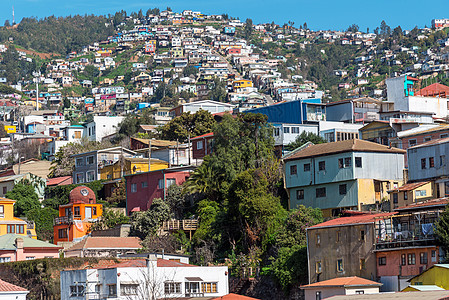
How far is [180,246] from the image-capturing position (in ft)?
209

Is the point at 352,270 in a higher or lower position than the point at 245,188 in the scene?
lower

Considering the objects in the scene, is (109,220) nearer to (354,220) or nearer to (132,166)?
(132,166)

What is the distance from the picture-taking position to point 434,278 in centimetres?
4144

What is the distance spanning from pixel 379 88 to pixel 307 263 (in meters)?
136

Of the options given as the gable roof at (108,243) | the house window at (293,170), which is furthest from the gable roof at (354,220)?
the gable roof at (108,243)

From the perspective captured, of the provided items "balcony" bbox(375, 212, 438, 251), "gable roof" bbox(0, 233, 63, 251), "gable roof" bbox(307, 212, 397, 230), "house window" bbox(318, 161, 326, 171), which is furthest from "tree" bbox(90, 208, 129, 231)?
"balcony" bbox(375, 212, 438, 251)

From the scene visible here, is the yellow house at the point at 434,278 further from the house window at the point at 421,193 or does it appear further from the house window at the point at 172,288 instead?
the house window at the point at 172,288

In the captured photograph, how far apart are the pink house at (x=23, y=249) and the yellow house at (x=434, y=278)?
33.1 m

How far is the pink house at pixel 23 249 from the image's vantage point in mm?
65375

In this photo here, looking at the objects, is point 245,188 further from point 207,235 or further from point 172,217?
point 172,217

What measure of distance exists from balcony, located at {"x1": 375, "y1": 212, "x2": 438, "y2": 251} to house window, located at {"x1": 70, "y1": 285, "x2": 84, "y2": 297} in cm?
1716

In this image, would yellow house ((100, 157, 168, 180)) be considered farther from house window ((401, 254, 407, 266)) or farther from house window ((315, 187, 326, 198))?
house window ((401, 254, 407, 266))

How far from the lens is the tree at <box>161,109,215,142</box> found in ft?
313

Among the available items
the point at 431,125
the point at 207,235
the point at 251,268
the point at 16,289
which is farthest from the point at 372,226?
the point at 431,125
